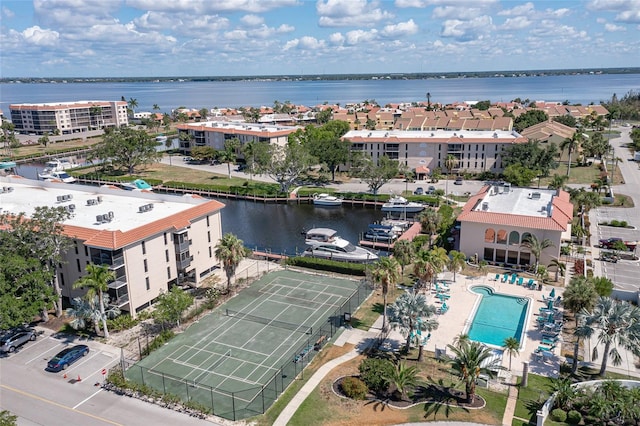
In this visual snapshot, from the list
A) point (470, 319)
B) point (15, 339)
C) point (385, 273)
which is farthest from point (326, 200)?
point (15, 339)

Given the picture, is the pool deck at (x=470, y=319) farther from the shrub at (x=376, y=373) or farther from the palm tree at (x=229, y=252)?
the palm tree at (x=229, y=252)

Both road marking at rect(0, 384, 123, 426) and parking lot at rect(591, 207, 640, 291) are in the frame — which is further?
parking lot at rect(591, 207, 640, 291)

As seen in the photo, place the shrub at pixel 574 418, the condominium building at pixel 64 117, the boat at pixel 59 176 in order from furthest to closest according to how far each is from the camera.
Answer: the condominium building at pixel 64 117
the boat at pixel 59 176
the shrub at pixel 574 418

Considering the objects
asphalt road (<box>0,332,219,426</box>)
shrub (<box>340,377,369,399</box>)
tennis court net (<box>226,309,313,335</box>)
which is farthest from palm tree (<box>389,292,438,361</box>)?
asphalt road (<box>0,332,219,426</box>)

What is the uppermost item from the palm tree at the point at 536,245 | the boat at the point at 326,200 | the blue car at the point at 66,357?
the palm tree at the point at 536,245

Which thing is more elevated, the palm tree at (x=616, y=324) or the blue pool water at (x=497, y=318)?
the palm tree at (x=616, y=324)

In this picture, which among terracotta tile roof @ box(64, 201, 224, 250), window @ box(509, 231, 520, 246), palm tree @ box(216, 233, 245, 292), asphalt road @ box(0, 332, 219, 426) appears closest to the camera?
asphalt road @ box(0, 332, 219, 426)

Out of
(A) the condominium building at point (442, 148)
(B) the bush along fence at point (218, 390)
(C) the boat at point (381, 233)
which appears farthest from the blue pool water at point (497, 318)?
(A) the condominium building at point (442, 148)

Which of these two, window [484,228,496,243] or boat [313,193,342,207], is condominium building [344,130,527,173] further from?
window [484,228,496,243]
